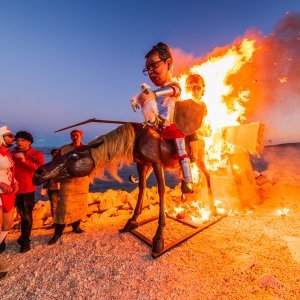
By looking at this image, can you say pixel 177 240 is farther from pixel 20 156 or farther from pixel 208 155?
pixel 20 156

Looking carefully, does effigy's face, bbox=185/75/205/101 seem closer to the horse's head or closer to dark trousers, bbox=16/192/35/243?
the horse's head

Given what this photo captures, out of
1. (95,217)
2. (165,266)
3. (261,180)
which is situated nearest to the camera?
(165,266)

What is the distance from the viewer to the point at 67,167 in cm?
292

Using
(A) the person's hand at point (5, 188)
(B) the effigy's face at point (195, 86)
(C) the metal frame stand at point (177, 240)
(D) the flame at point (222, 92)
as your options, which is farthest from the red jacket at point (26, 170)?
(D) the flame at point (222, 92)

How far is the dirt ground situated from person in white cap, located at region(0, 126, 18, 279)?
67 cm

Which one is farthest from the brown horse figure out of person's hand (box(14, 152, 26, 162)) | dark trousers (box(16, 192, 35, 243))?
dark trousers (box(16, 192, 35, 243))

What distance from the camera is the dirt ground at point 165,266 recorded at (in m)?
2.36

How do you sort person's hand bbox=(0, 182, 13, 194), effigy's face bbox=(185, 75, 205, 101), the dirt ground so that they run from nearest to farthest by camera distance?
the dirt ground, person's hand bbox=(0, 182, 13, 194), effigy's face bbox=(185, 75, 205, 101)

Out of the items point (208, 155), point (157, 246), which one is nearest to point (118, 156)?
point (157, 246)

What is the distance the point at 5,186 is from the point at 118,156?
6.55 ft

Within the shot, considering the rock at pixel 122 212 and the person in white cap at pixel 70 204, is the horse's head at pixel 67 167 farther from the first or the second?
the rock at pixel 122 212

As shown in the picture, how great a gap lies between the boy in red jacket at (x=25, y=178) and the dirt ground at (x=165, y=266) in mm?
364

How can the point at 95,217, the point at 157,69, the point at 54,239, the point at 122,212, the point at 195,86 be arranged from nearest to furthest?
1. the point at 157,69
2. the point at 54,239
3. the point at 195,86
4. the point at 95,217
5. the point at 122,212

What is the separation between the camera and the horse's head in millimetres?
2738
